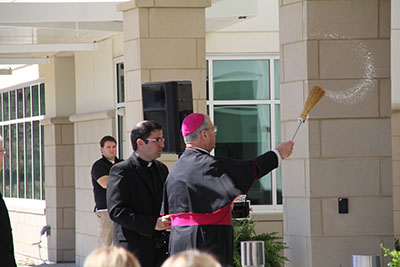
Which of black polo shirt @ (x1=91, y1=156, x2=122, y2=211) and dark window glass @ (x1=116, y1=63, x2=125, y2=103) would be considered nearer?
black polo shirt @ (x1=91, y1=156, x2=122, y2=211)

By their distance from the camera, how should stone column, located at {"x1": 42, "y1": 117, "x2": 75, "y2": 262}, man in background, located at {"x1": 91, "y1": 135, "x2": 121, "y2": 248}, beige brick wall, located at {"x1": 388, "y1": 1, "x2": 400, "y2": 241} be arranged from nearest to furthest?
man in background, located at {"x1": 91, "y1": 135, "x2": 121, "y2": 248}
beige brick wall, located at {"x1": 388, "y1": 1, "x2": 400, "y2": 241}
stone column, located at {"x1": 42, "y1": 117, "x2": 75, "y2": 262}

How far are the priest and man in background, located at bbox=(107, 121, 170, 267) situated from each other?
27cm

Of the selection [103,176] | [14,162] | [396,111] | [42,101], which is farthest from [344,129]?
[14,162]

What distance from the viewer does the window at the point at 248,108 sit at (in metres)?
14.0

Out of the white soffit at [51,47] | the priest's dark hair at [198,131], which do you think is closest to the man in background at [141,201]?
the priest's dark hair at [198,131]

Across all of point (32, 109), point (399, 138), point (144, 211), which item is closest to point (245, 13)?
point (399, 138)

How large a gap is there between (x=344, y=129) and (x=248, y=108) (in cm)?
622

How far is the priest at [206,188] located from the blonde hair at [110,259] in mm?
3110

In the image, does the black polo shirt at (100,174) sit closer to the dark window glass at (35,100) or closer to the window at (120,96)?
the window at (120,96)

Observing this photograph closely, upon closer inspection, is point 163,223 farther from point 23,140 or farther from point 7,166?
point 7,166

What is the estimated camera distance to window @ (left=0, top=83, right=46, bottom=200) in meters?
19.6

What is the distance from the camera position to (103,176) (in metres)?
11.4

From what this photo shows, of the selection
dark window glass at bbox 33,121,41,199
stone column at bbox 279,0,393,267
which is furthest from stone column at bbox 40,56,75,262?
stone column at bbox 279,0,393,267

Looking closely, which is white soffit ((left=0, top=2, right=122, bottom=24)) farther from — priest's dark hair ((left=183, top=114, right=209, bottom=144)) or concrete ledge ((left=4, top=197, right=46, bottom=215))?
concrete ledge ((left=4, top=197, right=46, bottom=215))
